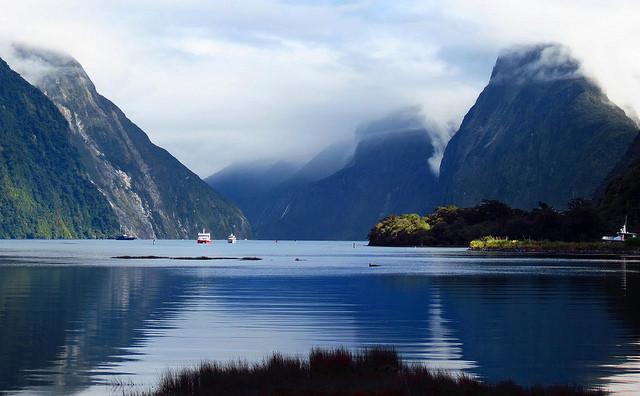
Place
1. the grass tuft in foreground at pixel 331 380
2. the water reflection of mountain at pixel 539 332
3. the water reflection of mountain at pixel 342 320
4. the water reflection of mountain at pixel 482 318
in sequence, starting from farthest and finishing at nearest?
1. the water reflection of mountain at pixel 482 318
2. the water reflection of mountain at pixel 342 320
3. the water reflection of mountain at pixel 539 332
4. the grass tuft in foreground at pixel 331 380

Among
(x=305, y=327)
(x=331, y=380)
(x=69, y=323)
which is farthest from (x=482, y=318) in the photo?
(x=331, y=380)


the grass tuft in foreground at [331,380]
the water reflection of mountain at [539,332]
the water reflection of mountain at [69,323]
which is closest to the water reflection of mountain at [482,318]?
the water reflection of mountain at [539,332]

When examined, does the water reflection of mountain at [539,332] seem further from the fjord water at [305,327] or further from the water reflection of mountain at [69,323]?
the water reflection of mountain at [69,323]

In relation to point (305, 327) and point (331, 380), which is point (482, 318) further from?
point (331, 380)

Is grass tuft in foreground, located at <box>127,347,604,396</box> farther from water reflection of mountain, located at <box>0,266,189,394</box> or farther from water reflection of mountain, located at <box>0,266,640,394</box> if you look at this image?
water reflection of mountain, located at <box>0,266,189,394</box>

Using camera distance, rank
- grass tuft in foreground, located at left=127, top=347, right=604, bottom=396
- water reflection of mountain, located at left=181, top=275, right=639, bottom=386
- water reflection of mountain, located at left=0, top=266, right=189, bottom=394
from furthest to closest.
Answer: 1. water reflection of mountain, located at left=181, top=275, right=639, bottom=386
2. water reflection of mountain, located at left=0, top=266, right=189, bottom=394
3. grass tuft in foreground, located at left=127, top=347, right=604, bottom=396

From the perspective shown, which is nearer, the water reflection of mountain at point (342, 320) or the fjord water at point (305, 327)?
the fjord water at point (305, 327)

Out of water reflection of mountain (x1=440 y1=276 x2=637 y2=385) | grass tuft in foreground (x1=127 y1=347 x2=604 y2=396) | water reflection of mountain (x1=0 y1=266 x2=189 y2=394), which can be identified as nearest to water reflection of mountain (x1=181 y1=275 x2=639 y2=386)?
water reflection of mountain (x1=440 y1=276 x2=637 y2=385)
